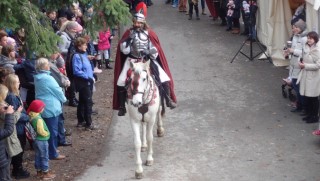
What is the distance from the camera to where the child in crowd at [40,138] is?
383 inches

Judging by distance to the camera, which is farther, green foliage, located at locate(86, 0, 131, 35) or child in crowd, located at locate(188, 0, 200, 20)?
child in crowd, located at locate(188, 0, 200, 20)

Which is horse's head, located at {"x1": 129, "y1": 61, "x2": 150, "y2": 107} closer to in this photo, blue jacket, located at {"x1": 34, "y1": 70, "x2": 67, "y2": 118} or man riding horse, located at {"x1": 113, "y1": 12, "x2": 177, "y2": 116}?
man riding horse, located at {"x1": 113, "y1": 12, "x2": 177, "y2": 116}

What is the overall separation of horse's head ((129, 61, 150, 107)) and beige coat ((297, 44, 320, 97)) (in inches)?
153

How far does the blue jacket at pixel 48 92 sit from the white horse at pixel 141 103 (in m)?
1.29

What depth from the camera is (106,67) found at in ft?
54.4

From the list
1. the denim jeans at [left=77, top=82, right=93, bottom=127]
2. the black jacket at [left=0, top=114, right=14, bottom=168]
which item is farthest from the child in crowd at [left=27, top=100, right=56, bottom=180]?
the denim jeans at [left=77, top=82, right=93, bottom=127]

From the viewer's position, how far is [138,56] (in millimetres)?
10352

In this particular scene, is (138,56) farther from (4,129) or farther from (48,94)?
(4,129)

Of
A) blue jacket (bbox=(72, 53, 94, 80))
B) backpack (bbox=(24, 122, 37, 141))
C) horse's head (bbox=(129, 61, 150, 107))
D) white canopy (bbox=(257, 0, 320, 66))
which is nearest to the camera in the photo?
horse's head (bbox=(129, 61, 150, 107))

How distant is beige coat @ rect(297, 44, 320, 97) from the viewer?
1186cm

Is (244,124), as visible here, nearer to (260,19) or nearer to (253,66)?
(253,66)

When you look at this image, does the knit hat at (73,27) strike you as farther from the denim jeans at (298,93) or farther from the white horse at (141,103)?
the denim jeans at (298,93)

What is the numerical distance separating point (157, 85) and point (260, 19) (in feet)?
27.2

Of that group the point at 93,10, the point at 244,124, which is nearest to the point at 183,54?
the point at 244,124
